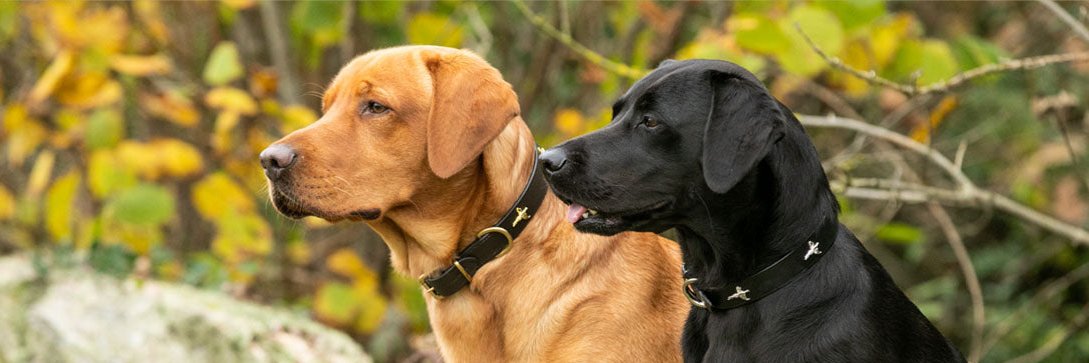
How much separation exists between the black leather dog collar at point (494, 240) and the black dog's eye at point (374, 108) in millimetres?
547

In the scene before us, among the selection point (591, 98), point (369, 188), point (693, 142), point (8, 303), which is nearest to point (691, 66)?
point (693, 142)

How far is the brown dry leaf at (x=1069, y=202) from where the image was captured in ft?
30.4

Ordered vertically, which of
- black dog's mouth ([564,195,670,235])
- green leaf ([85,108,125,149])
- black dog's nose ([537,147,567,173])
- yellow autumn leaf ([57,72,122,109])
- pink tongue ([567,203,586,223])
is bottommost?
green leaf ([85,108,125,149])

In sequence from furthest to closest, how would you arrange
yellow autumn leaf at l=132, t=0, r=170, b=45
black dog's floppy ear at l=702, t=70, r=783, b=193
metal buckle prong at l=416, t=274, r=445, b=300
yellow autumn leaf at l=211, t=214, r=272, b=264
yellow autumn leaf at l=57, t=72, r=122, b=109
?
yellow autumn leaf at l=132, t=0, r=170, b=45 < yellow autumn leaf at l=211, t=214, r=272, b=264 < yellow autumn leaf at l=57, t=72, r=122, b=109 < metal buckle prong at l=416, t=274, r=445, b=300 < black dog's floppy ear at l=702, t=70, r=783, b=193

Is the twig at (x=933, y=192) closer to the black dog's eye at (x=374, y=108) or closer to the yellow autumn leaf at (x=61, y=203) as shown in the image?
the black dog's eye at (x=374, y=108)

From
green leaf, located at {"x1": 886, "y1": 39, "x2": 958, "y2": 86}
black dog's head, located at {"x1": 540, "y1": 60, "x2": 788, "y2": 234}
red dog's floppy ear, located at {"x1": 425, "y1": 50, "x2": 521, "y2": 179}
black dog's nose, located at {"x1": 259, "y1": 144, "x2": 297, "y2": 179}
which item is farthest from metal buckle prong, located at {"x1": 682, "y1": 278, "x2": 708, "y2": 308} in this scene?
green leaf, located at {"x1": 886, "y1": 39, "x2": 958, "y2": 86}

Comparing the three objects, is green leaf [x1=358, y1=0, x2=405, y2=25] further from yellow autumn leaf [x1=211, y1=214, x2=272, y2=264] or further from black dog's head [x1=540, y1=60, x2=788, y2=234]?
black dog's head [x1=540, y1=60, x2=788, y2=234]

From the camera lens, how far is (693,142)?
3748 mm

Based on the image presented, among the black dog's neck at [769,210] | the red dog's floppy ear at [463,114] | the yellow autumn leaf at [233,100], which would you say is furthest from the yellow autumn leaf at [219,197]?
the black dog's neck at [769,210]

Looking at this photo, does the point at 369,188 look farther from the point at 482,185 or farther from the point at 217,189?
the point at 217,189

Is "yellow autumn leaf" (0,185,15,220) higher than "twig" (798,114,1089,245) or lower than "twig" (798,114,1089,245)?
lower

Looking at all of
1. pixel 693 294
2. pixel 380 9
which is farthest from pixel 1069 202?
pixel 693 294

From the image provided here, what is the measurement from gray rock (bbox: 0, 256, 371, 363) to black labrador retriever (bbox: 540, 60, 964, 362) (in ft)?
8.85

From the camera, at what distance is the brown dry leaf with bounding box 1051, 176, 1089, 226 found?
927 centimetres
